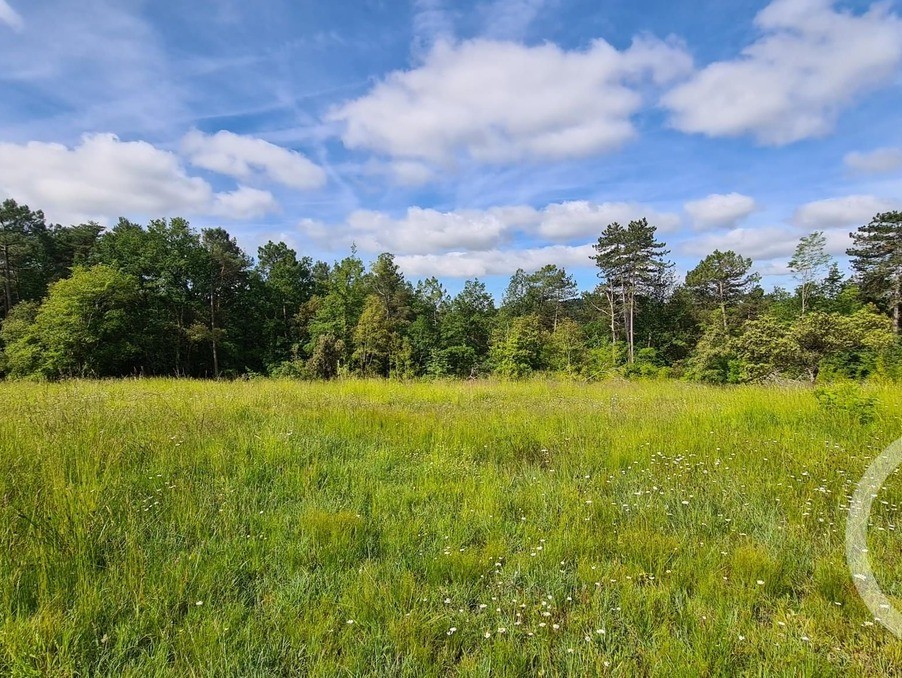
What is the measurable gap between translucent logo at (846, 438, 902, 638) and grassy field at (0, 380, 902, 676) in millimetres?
70

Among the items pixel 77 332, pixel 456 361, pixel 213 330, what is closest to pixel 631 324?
pixel 456 361

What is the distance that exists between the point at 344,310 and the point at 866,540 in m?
40.6

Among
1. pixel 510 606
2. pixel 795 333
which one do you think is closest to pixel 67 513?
pixel 510 606

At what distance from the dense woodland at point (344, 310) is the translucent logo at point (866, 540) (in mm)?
24109

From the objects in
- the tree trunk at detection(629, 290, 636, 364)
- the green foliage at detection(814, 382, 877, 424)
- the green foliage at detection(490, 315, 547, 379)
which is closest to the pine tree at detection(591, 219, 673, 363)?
the tree trunk at detection(629, 290, 636, 364)

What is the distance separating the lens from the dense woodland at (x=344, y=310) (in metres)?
31.4

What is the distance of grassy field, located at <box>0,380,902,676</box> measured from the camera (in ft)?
6.47

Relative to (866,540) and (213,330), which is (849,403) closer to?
(866,540)

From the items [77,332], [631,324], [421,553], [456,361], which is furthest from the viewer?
[631,324]

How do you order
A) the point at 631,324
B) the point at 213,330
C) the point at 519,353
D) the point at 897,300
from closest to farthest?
the point at 897,300 < the point at 519,353 < the point at 213,330 < the point at 631,324

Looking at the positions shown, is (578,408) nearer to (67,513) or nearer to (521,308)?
(67,513)

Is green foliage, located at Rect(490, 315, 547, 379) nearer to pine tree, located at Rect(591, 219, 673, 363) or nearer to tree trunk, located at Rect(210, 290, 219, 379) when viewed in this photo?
pine tree, located at Rect(591, 219, 673, 363)

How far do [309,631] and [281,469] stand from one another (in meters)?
2.41

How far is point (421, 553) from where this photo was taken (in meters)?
2.85
